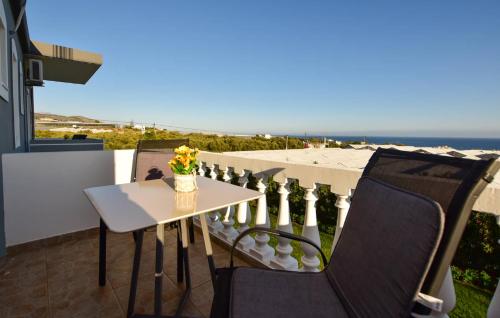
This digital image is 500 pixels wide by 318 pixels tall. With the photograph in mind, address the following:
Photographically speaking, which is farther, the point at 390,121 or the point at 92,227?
the point at 390,121

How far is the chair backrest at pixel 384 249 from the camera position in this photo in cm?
74

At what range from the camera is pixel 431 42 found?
9.45 meters

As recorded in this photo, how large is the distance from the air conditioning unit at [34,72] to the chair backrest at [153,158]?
180 inches

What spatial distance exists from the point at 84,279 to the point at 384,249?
7.75 ft

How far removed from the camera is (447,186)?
0.78 meters

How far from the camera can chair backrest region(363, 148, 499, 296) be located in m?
0.69

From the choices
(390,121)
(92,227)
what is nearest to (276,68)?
(92,227)

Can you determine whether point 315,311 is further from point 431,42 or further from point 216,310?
point 431,42

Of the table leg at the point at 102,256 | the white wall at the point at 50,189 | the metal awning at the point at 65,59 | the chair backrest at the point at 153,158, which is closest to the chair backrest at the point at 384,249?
the table leg at the point at 102,256

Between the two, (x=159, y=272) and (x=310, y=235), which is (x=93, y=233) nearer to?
(x=159, y=272)

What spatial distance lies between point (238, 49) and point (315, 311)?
11.9 metres

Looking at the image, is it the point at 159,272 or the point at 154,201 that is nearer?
the point at 159,272

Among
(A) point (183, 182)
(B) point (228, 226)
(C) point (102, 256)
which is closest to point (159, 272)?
(A) point (183, 182)

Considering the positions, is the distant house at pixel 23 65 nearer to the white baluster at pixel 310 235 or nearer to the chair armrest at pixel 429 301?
the white baluster at pixel 310 235
